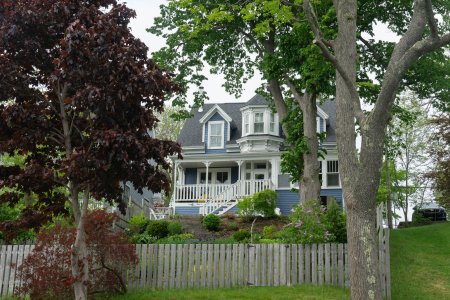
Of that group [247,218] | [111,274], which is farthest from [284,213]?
[111,274]

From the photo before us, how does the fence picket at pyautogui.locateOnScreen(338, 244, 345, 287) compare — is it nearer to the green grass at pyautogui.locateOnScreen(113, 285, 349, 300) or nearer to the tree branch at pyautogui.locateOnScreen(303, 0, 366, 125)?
the green grass at pyautogui.locateOnScreen(113, 285, 349, 300)

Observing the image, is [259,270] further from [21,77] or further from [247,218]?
[247,218]

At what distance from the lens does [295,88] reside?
1970cm

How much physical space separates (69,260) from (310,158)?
9.82 meters

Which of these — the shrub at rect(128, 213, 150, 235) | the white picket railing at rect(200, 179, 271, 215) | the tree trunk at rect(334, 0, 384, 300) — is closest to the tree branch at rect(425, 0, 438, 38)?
the tree trunk at rect(334, 0, 384, 300)

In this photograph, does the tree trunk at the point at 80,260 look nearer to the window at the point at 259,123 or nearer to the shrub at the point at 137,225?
the shrub at the point at 137,225

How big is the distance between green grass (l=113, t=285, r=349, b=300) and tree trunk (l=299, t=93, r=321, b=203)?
5.87 meters

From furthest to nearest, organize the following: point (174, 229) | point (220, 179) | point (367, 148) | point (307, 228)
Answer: point (220, 179) < point (174, 229) < point (307, 228) < point (367, 148)

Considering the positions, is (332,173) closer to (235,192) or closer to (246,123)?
(235,192)

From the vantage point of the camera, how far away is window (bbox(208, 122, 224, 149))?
3278 centimetres

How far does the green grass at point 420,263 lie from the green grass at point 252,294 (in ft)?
5.55

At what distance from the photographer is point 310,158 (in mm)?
18281

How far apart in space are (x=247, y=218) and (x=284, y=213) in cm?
469

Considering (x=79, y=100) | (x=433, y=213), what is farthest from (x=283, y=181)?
(x=79, y=100)
